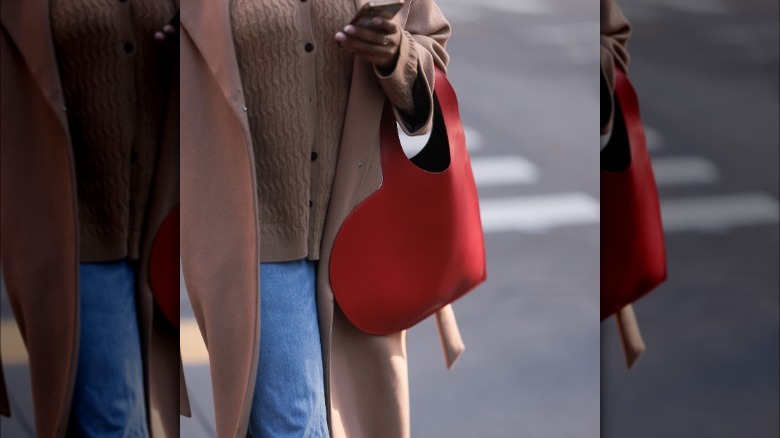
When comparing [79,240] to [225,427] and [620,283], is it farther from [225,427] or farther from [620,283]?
[620,283]

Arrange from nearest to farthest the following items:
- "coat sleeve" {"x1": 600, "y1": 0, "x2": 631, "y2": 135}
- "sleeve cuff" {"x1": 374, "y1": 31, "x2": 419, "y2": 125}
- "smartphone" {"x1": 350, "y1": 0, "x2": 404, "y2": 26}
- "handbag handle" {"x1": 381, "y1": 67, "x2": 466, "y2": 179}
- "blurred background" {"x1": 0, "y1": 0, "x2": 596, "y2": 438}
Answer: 1. "smartphone" {"x1": 350, "y1": 0, "x2": 404, "y2": 26}
2. "sleeve cuff" {"x1": 374, "y1": 31, "x2": 419, "y2": 125}
3. "handbag handle" {"x1": 381, "y1": 67, "x2": 466, "y2": 179}
4. "blurred background" {"x1": 0, "y1": 0, "x2": 596, "y2": 438}
5. "coat sleeve" {"x1": 600, "y1": 0, "x2": 631, "y2": 135}

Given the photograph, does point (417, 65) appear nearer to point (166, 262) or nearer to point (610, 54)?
point (610, 54)

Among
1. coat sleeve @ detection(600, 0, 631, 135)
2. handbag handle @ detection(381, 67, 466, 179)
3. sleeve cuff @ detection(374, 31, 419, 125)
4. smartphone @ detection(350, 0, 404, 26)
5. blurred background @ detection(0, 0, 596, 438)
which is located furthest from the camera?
coat sleeve @ detection(600, 0, 631, 135)

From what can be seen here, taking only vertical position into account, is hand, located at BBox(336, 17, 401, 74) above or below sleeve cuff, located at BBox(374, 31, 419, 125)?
Answer: above

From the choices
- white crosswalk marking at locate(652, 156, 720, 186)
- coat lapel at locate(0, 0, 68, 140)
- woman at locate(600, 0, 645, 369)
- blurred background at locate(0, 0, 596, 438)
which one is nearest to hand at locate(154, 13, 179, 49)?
coat lapel at locate(0, 0, 68, 140)

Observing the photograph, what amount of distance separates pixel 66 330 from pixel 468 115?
1.17 m

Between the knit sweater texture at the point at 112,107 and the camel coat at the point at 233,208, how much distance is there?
0.13 m

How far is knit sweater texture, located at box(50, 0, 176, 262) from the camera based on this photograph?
2809mm

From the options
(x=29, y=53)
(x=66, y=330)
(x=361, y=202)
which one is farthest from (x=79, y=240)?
(x=361, y=202)

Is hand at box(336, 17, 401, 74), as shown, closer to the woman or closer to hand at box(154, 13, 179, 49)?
hand at box(154, 13, 179, 49)

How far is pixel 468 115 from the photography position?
9.89 ft

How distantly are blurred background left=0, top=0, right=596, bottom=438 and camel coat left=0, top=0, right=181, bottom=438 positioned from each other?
0.83 meters

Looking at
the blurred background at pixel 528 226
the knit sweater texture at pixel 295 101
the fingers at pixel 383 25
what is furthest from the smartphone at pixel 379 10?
the blurred background at pixel 528 226

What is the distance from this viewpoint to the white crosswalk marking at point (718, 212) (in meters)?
3.17
